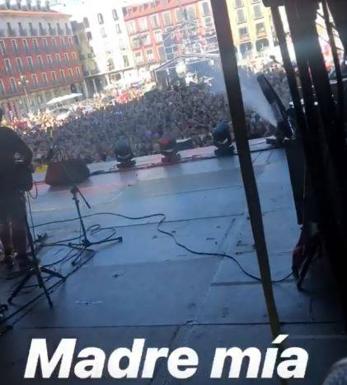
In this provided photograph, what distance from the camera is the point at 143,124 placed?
59.2 ft

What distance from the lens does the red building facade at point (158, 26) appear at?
38659 mm

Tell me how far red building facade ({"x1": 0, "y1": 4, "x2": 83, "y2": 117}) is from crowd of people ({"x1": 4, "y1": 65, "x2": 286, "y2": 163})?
16.1 metres

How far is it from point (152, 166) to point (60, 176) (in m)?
1.56

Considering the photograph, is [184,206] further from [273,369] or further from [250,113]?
[250,113]

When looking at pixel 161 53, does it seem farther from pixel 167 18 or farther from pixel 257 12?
pixel 257 12

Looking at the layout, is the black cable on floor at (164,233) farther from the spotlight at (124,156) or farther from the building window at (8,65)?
the building window at (8,65)

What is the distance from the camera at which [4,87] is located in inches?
1646

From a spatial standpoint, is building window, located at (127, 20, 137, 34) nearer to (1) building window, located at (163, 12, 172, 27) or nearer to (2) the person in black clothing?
(1) building window, located at (163, 12, 172, 27)

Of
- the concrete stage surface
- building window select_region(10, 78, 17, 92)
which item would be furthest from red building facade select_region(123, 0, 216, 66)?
the concrete stage surface

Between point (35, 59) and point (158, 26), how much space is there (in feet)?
36.9

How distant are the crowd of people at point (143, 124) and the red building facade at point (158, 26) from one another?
14338 mm

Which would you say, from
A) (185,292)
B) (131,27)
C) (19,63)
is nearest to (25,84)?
(19,63)

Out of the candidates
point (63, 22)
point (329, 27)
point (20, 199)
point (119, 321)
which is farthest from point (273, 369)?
point (63, 22)

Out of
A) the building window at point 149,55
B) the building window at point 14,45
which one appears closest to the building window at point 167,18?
the building window at point 149,55
